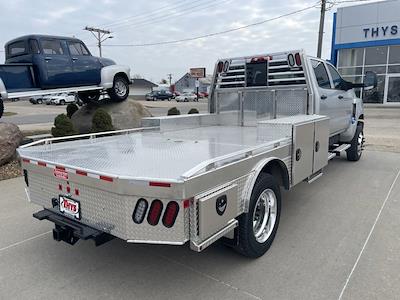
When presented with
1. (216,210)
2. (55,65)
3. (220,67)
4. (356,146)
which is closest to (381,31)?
(356,146)

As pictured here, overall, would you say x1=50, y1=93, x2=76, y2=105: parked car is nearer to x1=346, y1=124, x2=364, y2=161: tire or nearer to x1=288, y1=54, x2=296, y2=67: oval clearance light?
x1=346, y1=124, x2=364, y2=161: tire

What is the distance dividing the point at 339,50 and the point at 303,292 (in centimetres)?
2801

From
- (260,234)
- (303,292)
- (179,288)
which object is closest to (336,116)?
(260,234)

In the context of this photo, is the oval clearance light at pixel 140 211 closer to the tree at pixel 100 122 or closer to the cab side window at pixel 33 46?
the tree at pixel 100 122

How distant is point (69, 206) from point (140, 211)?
87 cm

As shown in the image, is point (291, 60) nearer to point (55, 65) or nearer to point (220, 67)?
point (220, 67)

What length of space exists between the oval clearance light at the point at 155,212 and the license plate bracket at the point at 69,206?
785 mm

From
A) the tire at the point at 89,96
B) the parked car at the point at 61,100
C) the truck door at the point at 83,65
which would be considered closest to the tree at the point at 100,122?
the truck door at the point at 83,65

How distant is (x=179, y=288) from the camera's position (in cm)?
300

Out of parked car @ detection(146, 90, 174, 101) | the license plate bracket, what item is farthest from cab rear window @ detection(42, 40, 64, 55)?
parked car @ detection(146, 90, 174, 101)

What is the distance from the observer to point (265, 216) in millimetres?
3691

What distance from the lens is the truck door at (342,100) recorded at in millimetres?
6477

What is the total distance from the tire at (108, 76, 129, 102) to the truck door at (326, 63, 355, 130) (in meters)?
6.84

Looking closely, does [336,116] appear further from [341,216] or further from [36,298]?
[36,298]
